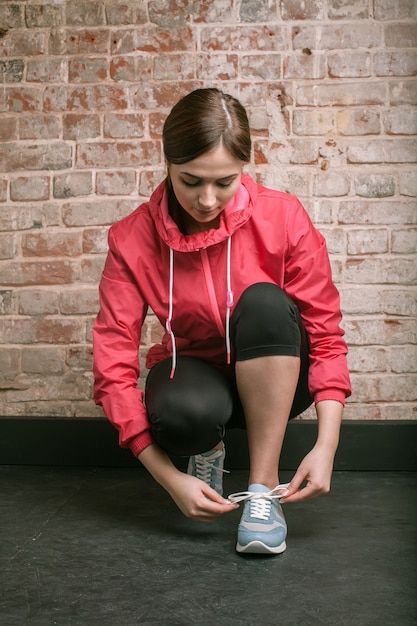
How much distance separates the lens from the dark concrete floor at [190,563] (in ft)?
4.02

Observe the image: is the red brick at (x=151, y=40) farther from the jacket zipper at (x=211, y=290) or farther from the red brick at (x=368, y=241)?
the jacket zipper at (x=211, y=290)

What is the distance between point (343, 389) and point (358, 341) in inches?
29.8

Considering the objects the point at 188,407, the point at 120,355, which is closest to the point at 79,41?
the point at 120,355

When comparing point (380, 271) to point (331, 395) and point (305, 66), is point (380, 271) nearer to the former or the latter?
point (305, 66)

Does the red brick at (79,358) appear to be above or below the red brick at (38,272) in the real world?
below

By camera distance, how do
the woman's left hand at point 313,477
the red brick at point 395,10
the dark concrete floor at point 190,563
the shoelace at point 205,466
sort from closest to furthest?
1. the dark concrete floor at point 190,563
2. the woman's left hand at point 313,477
3. the shoelace at point 205,466
4. the red brick at point 395,10

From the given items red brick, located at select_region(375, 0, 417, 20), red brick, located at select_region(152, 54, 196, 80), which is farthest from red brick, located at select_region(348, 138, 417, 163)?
red brick, located at select_region(152, 54, 196, 80)

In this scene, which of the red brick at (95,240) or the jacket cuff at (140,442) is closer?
the jacket cuff at (140,442)

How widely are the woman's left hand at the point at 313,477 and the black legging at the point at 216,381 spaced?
0.74 ft

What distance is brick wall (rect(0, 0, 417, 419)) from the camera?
2.22 m

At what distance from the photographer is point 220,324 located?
65.4 inches

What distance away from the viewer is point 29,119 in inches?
90.8

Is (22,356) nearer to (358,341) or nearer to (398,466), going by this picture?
(358,341)

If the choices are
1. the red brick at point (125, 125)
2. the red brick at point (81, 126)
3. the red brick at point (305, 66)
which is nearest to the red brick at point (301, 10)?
the red brick at point (305, 66)
